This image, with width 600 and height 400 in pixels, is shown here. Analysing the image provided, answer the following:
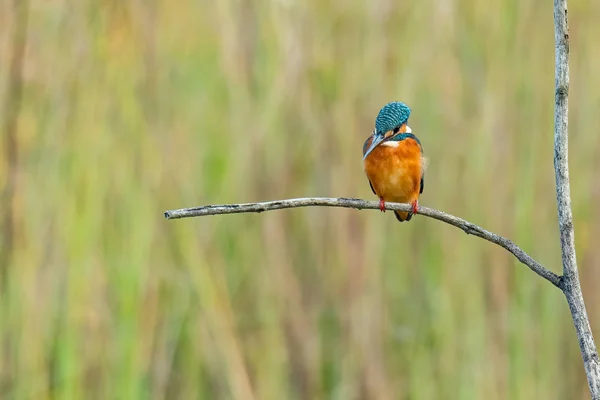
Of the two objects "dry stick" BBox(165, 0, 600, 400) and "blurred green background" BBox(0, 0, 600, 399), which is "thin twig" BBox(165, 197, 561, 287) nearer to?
"dry stick" BBox(165, 0, 600, 400)

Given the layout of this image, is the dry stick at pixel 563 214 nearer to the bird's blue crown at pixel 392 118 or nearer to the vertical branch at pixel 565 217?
the vertical branch at pixel 565 217

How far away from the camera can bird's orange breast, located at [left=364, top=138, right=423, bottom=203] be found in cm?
111

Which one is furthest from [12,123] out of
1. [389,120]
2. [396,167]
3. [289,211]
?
[389,120]

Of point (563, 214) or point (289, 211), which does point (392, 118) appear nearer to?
point (563, 214)

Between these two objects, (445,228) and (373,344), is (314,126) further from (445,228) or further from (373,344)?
(373,344)

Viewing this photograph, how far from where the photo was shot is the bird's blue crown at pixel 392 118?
860 mm

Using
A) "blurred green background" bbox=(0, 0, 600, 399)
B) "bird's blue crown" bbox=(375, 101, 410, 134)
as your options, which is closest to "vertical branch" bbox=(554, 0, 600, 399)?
"bird's blue crown" bbox=(375, 101, 410, 134)

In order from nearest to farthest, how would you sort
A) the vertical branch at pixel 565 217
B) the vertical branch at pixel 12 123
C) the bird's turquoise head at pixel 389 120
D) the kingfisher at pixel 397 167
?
the vertical branch at pixel 565 217, the bird's turquoise head at pixel 389 120, the kingfisher at pixel 397 167, the vertical branch at pixel 12 123

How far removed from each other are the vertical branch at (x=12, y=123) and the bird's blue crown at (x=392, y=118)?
0.93m

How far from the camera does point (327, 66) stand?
164 centimetres

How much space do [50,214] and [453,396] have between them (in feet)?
2.91

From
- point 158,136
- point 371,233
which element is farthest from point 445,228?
point 158,136

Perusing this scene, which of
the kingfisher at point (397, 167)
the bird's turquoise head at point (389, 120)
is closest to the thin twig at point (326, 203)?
the bird's turquoise head at point (389, 120)

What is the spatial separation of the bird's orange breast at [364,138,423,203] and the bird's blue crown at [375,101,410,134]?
217 millimetres
